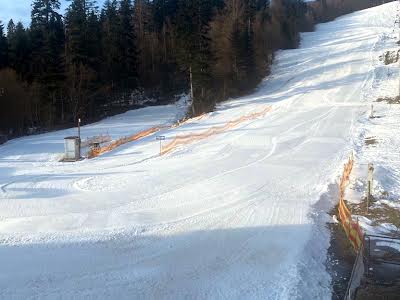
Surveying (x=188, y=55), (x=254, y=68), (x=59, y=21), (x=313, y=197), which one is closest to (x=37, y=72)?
(x=59, y=21)

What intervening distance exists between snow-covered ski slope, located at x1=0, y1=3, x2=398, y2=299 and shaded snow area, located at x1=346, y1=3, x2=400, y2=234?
1.13m

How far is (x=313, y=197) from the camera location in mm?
14594

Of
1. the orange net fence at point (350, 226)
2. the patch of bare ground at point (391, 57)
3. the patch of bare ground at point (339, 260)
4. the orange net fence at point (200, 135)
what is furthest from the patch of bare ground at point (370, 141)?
the patch of bare ground at point (391, 57)

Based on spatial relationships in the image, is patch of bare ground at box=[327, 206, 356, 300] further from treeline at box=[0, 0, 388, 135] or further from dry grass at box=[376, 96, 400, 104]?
treeline at box=[0, 0, 388, 135]

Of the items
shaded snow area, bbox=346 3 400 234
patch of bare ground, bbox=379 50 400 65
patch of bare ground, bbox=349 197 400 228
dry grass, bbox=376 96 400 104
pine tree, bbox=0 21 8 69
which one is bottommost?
patch of bare ground, bbox=349 197 400 228

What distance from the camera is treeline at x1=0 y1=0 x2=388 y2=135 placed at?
44.0 metres

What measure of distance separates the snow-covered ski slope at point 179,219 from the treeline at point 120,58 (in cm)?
1713

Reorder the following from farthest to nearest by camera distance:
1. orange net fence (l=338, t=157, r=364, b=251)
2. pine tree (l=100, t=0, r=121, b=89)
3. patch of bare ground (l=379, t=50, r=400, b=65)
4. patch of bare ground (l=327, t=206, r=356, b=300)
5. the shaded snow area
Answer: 1. pine tree (l=100, t=0, r=121, b=89)
2. patch of bare ground (l=379, t=50, r=400, b=65)
3. the shaded snow area
4. orange net fence (l=338, t=157, r=364, b=251)
5. patch of bare ground (l=327, t=206, r=356, b=300)

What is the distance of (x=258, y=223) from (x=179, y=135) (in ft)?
58.1

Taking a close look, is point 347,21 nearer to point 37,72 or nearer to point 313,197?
point 37,72

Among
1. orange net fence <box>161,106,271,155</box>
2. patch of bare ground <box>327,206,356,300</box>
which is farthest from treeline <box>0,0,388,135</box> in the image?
patch of bare ground <box>327,206,356,300</box>

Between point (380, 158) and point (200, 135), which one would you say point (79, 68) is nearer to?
point (200, 135)

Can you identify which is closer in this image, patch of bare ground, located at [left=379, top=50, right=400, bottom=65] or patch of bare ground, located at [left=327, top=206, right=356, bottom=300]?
patch of bare ground, located at [left=327, top=206, right=356, bottom=300]

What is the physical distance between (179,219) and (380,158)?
35.2ft
